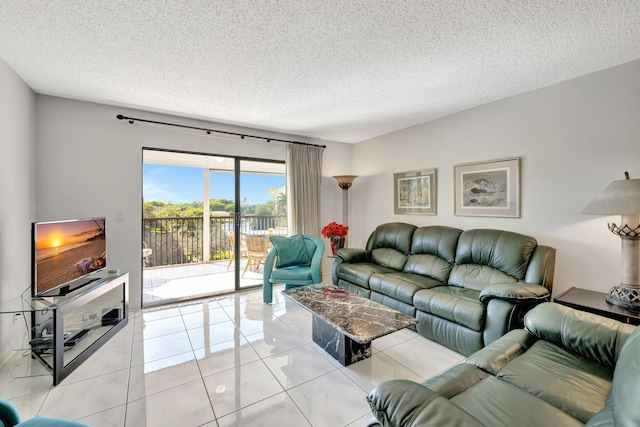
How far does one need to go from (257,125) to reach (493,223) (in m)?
3.33

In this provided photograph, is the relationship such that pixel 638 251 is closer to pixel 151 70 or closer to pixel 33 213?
pixel 151 70

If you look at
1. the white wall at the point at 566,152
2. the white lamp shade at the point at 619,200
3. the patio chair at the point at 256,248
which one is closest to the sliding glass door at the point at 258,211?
the patio chair at the point at 256,248

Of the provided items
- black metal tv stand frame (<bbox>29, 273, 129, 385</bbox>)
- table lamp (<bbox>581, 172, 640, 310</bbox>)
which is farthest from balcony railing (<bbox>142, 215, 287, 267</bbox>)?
table lamp (<bbox>581, 172, 640, 310</bbox>)

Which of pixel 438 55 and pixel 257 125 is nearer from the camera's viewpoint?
pixel 438 55

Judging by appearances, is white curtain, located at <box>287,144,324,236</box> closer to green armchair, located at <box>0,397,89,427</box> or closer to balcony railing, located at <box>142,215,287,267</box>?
balcony railing, located at <box>142,215,287,267</box>

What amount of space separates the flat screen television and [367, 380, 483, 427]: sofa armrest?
2.58m

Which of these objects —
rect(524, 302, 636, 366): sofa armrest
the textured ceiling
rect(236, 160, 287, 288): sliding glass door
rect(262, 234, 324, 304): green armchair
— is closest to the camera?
rect(524, 302, 636, 366): sofa armrest

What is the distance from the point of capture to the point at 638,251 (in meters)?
1.99

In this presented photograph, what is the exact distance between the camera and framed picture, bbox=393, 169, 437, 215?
3711mm

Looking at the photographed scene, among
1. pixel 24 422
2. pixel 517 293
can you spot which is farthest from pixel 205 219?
pixel 517 293

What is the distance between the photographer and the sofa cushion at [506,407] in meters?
1.07

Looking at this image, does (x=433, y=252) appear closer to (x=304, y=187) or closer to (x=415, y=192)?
(x=415, y=192)

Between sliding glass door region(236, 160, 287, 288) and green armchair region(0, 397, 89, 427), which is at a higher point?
sliding glass door region(236, 160, 287, 288)

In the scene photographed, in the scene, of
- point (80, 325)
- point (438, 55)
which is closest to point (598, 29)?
point (438, 55)
